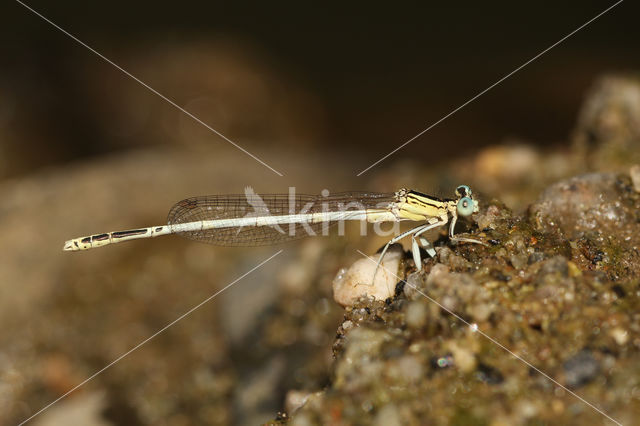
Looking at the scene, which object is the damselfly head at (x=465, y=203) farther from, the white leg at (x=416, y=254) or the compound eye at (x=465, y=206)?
the white leg at (x=416, y=254)

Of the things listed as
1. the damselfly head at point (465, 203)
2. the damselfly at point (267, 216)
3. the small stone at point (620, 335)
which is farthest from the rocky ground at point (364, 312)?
the damselfly at point (267, 216)

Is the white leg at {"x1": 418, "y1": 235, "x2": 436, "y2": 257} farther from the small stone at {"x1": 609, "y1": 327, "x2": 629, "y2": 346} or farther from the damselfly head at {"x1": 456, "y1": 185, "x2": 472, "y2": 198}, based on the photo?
the small stone at {"x1": 609, "y1": 327, "x2": 629, "y2": 346}

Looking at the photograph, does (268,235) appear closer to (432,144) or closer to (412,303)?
(412,303)

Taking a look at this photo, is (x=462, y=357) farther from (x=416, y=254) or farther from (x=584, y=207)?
(x=584, y=207)

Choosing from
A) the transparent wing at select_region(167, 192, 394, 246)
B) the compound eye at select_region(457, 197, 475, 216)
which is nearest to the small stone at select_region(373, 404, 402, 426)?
the compound eye at select_region(457, 197, 475, 216)

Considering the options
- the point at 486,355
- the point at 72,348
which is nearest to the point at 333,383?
the point at 486,355

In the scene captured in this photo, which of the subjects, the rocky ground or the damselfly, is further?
the damselfly
